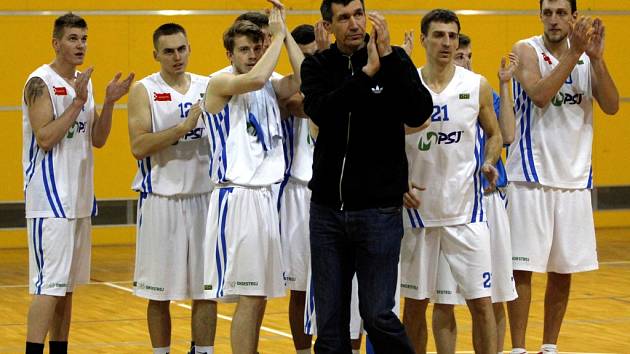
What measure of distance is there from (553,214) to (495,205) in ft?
2.02

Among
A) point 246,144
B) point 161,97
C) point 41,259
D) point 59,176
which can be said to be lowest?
point 41,259

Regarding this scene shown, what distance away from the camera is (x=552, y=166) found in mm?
7371

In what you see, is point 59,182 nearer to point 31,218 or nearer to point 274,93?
point 31,218

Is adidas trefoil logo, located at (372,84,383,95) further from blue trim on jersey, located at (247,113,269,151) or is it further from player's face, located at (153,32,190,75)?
player's face, located at (153,32,190,75)

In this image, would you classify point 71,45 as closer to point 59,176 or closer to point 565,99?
point 59,176

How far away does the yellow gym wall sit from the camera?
1393 centimetres

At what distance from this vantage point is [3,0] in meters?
13.9

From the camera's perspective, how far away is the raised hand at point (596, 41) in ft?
23.1

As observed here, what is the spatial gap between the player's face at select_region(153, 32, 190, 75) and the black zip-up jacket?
1.67 meters

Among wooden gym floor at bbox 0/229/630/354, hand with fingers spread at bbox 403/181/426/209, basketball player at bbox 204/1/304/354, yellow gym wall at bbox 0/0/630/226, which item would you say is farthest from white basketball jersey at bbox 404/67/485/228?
yellow gym wall at bbox 0/0/630/226

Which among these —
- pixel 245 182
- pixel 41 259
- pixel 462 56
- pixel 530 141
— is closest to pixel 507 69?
pixel 462 56

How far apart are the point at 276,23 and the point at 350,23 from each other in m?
0.86

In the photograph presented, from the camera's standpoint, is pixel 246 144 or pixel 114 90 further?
pixel 114 90

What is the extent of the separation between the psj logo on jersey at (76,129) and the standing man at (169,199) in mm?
296
